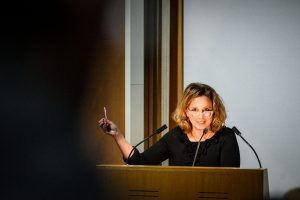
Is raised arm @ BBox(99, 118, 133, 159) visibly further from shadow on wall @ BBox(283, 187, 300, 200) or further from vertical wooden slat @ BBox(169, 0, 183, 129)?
shadow on wall @ BBox(283, 187, 300, 200)

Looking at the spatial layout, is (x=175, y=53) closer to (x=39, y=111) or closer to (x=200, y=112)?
(x=200, y=112)

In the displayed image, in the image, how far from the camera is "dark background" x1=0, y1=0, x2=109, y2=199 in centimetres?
89

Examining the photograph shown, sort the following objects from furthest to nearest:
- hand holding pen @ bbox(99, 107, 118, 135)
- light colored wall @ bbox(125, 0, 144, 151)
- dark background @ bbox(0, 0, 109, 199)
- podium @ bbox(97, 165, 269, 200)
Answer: light colored wall @ bbox(125, 0, 144, 151), hand holding pen @ bbox(99, 107, 118, 135), podium @ bbox(97, 165, 269, 200), dark background @ bbox(0, 0, 109, 199)

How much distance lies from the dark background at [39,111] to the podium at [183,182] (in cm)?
56

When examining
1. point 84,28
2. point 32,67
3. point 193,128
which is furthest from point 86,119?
point 193,128

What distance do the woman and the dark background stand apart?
146 centimetres

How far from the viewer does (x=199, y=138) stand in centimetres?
280

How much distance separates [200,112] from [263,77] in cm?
121

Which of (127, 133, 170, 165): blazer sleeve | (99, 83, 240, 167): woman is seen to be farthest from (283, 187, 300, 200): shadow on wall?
(127, 133, 170, 165): blazer sleeve

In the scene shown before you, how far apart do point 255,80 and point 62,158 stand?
3080 millimetres

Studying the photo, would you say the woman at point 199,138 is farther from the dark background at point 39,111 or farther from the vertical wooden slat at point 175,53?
the dark background at point 39,111

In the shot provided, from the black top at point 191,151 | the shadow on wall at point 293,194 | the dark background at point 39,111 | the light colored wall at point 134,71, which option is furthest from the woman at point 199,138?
the dark background at point 39,111

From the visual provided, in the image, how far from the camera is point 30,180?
94 cm

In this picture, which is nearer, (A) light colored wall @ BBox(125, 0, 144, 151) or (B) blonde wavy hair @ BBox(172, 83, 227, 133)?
(B) blonde wavy hair @ BBox(172, 83, 227, 133)
